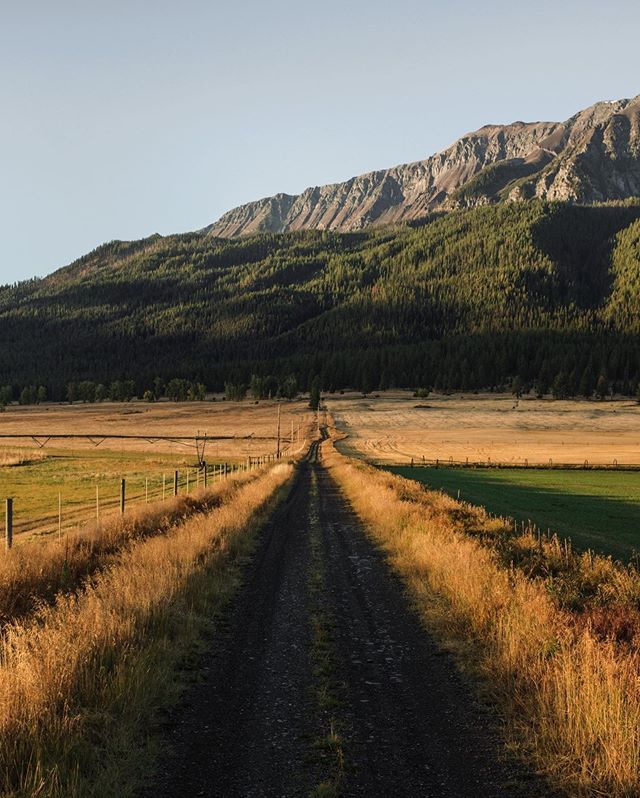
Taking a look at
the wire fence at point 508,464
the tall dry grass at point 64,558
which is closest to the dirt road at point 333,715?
the tall dry grass at point 64,558

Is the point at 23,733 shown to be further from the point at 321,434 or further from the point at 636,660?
the point at 321,434

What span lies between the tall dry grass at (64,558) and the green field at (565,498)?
15.1 meters

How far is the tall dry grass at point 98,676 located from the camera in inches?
224

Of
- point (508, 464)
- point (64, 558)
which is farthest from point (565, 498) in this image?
point (64, 558)

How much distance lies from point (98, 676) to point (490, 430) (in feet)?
352

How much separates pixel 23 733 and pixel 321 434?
359 ft

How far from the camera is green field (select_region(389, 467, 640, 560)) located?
85.7 feet

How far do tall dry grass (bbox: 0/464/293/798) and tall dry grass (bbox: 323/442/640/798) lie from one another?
4.54m

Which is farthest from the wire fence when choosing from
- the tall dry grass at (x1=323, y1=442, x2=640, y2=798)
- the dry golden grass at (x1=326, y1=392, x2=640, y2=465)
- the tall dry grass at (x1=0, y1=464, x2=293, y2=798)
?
the tall dry grass at (x1=0, y1=464, x2=293, y2=798)

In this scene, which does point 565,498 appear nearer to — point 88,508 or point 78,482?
point 88,508

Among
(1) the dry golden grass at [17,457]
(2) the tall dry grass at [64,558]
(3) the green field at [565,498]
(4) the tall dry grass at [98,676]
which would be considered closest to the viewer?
(4) the tall dry grass at [98,676]

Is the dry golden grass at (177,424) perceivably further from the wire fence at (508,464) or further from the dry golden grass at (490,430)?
the wire fence at (508,464)

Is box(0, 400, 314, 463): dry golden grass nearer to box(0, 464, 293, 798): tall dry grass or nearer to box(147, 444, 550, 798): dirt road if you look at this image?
box(0, 464, 293, 798): tall dry grass

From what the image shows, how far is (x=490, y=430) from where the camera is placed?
109125 mm
